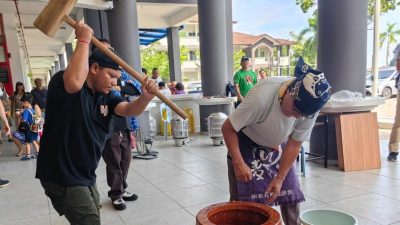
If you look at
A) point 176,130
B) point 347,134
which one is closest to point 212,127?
point 176,130

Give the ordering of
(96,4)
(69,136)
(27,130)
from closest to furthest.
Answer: (69,136) < (27,130) < (96,4)

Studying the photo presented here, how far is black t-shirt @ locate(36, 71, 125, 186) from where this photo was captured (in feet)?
5.59

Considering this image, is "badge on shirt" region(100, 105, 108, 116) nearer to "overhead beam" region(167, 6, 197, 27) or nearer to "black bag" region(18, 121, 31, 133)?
"black bag" region(18, 121, 31, 133)

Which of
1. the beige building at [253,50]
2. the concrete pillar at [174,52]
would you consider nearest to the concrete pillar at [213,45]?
the concrete pillar at [174,52]

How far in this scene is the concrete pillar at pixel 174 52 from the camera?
13.6 meters

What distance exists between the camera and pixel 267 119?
1922 mm

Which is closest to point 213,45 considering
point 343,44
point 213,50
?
point 213,50

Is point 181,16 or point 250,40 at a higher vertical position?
point 250,40

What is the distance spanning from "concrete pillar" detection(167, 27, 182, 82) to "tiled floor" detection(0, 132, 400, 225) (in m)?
8.62

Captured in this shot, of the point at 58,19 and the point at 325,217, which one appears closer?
the point at 58,19

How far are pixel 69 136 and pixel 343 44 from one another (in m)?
4.29

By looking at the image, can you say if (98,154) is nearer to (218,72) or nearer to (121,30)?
(121,30)

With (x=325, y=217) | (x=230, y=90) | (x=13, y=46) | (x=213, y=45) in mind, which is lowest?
(x=325, y=217)

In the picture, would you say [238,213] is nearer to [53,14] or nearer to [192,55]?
[53,14]
